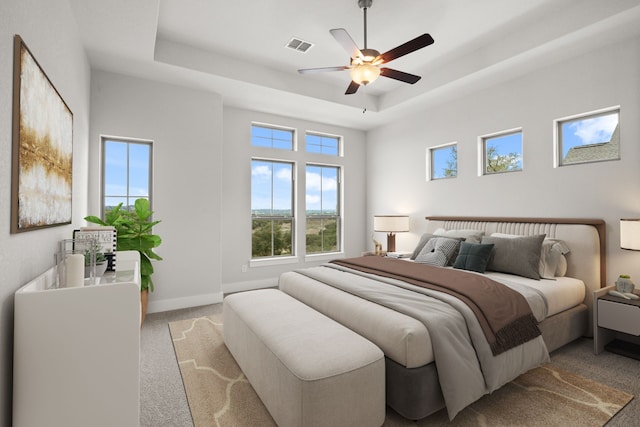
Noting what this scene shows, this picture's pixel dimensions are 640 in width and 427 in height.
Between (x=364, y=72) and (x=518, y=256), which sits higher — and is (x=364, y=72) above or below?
above

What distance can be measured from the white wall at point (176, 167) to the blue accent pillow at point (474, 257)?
3052 mm

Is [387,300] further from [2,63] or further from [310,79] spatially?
[310,79]

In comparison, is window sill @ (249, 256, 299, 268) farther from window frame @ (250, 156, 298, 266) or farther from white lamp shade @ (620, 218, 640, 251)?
white lamp shade @ (620, 218, 640, 251)

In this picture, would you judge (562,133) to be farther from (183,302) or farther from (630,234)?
(183,302)

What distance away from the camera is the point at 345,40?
8.11 ft

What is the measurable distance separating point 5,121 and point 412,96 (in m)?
4.32

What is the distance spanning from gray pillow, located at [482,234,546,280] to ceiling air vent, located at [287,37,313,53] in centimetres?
300

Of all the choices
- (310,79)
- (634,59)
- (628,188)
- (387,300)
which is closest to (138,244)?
(387,300)

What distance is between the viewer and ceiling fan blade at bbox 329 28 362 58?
2346 mm

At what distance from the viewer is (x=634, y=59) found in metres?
2.92

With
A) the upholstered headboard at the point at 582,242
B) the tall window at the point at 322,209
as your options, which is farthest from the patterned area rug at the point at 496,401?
the tall window at the point at 322,209

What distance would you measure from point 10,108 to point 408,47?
249 centimetres

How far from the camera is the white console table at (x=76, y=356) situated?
1.29 meters

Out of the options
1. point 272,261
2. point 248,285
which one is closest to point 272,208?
point 272,261
